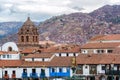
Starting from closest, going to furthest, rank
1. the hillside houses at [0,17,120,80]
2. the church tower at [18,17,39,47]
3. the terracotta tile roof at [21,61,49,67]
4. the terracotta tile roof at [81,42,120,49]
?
the hillside houses at [0,17,120,80] → the terracotta tile roof at [21,61,49,67] → the terracotta tile roof at [81,42,120,49] → the church tower at [18,17,39,47]

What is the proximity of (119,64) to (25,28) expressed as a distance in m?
65.3

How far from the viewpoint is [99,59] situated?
9156 cm

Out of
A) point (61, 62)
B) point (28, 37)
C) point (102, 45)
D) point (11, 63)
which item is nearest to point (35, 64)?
point (61, 62)

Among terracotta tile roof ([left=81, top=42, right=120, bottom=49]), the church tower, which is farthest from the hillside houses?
the church tower

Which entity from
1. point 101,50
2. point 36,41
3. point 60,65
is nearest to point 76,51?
point 101,50

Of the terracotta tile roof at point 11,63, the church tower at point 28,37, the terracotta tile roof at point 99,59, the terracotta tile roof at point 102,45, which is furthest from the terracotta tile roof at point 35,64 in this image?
the church tower at point 28,37

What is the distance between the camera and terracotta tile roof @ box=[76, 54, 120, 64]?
89562mm

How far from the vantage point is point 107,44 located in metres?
107

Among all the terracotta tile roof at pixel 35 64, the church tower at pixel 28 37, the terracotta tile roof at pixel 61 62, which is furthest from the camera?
the church tower at pixel 28 37

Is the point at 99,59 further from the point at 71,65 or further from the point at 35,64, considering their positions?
the point at 35,64

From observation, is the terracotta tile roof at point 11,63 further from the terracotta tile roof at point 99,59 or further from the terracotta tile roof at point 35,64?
the terracotta tile roof at point 99,59

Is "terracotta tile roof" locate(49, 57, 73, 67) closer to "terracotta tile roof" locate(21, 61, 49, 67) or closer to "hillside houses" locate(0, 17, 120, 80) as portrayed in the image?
"hillside houses" locate(0, 17, 120, 80)

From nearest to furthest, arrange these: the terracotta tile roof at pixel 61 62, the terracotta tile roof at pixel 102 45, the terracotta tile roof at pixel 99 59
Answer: the terracotta tile roof at pixel 99 59, the terracotta tile roof at pixel 61 62, the terracotta tile roof at pixel 102 45

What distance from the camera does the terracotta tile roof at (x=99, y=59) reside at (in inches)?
3526
